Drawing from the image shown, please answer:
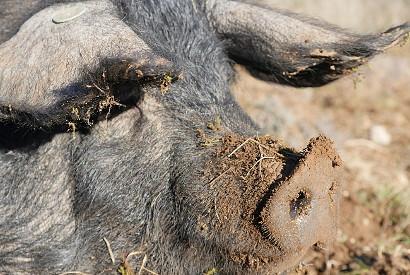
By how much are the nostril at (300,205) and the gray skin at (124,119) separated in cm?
14

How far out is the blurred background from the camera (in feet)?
13.9

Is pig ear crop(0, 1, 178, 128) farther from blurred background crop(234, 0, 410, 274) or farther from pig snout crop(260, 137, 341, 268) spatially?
blurred background crop(234, 0, 410, 274)

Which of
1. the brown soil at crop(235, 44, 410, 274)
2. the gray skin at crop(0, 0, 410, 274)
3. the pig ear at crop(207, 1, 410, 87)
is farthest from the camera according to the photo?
the brown soil at crop(235, 44, 410, 274)

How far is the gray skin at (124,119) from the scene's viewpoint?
8.69ft

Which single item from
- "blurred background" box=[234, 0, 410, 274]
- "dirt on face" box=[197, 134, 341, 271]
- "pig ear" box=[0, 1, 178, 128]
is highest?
"pig ear" box=[0, 1, 178, 128]

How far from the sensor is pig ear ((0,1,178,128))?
2.54 meters

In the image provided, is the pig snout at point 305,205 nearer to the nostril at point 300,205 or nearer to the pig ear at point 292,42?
the nostril at point 300,205

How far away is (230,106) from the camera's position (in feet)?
10.7

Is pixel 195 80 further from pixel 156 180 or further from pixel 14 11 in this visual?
pixel 14 11

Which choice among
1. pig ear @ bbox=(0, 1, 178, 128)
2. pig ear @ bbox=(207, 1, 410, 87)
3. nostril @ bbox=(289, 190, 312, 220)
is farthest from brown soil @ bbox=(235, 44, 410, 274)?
pig ear @ bbox=(0, 1, 178, 128)

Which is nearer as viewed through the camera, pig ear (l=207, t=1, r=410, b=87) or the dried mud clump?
the dried mud clump

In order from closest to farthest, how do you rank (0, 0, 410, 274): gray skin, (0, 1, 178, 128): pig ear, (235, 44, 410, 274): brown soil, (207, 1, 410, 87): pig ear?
(0, 1, 178, 128): pig ear < (0, 0, 410, 274): gray skin < (207, 1, 410, 87): pig ear < (235, 44, 410, 274): brown soil

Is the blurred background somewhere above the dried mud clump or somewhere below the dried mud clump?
below

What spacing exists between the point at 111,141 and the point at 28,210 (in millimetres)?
467
